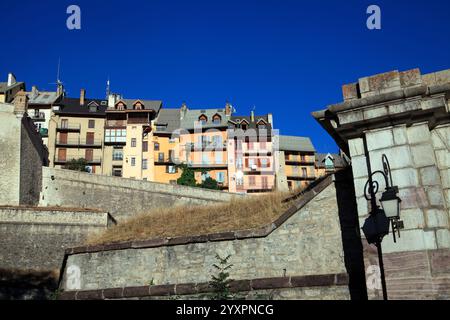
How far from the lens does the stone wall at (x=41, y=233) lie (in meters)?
26.0

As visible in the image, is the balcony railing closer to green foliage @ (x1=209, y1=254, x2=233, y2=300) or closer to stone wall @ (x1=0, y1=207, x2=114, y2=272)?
stone wall @ (x1=0, y1=207, x2=114, y2=272)

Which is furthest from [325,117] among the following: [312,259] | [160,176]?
[160,176]

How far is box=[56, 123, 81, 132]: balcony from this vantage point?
6331 centimetres

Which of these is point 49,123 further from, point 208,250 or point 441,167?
point 441,167

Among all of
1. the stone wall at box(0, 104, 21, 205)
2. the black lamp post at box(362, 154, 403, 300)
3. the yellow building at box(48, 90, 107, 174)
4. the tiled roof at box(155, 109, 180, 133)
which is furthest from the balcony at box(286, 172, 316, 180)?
the black lamp post at box(362, 154, 403, 300)

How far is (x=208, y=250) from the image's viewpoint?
12531mm

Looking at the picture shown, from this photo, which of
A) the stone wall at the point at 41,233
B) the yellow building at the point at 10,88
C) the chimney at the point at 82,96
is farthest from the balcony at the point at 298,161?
the stone wall at the point at 41,233

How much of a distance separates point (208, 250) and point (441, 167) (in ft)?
22.5

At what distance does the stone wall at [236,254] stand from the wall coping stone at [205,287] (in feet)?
0.79

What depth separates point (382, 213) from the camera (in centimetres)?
714

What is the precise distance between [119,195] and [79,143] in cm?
2518

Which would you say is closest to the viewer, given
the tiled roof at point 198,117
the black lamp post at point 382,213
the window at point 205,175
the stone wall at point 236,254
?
the black lamp post at point 382,213

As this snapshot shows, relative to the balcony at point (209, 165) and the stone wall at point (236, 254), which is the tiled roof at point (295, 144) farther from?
the stone wall at point (236, 254)

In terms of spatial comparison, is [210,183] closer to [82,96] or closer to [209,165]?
[209,165]
